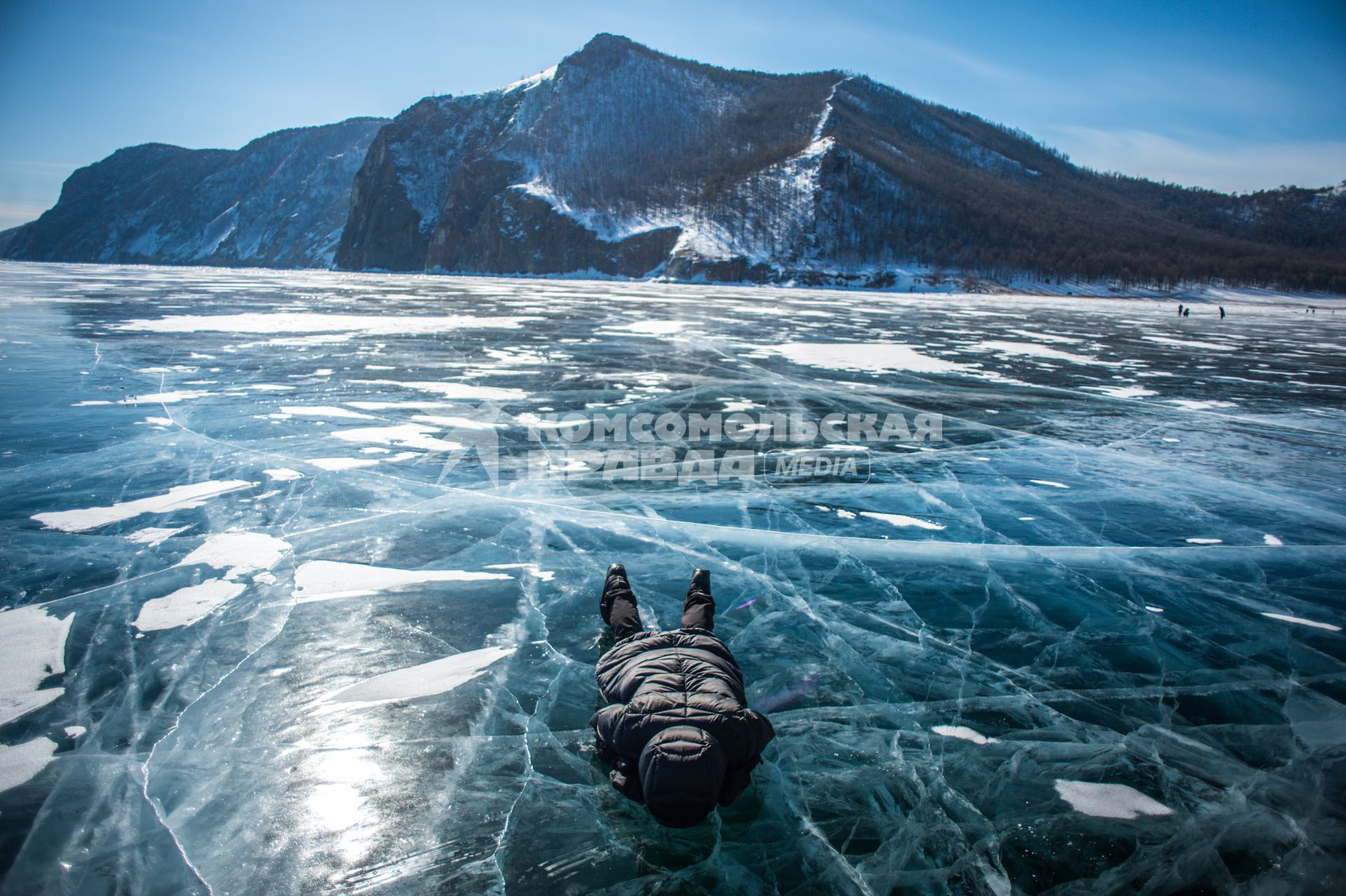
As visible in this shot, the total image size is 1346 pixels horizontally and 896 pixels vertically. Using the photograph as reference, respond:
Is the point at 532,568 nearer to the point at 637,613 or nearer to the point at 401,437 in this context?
the point at 637,613

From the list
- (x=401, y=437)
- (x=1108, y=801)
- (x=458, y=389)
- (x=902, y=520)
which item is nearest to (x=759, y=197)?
(x=458, y=389)

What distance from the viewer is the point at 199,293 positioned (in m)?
31.1

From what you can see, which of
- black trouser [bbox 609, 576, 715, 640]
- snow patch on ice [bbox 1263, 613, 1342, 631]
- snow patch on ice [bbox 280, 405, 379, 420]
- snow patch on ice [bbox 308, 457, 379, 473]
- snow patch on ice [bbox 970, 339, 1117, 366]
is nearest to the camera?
black trouser [bbox 609, 576, 715, 640]

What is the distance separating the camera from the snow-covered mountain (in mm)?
92750

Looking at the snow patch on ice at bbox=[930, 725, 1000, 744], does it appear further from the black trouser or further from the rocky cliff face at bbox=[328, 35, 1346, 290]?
the rocky cliff face at bbox=[328, 35, 1346, 290]

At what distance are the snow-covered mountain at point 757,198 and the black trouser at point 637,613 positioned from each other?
80.6 m

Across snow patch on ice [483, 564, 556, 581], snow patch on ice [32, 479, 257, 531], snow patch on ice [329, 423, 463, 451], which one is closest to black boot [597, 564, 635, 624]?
snow patch on ice [483, 564, 556, 581]

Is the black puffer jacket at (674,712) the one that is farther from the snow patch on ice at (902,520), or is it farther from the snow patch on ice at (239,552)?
the snow patch on ice at (902,520)

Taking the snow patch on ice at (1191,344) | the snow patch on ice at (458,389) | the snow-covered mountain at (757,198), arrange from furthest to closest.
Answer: the snow-covered mountain at (757,198), the snow patch on ice at (1191,344), the snow patch on ice at (458,389)

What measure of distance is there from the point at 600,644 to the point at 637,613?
0.85ft

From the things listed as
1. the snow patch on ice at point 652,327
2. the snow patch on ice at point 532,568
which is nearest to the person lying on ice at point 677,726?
the snow patch on ice at point 532,568

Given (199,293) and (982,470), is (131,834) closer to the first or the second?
(982,470)

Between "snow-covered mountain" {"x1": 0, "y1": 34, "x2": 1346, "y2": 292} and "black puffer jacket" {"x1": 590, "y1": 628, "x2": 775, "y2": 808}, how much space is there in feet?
267

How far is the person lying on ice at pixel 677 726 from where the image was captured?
2.19 m
